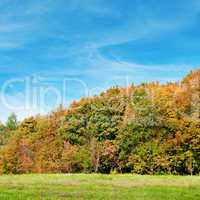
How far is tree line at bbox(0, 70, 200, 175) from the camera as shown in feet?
136

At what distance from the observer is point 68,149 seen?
153 feet

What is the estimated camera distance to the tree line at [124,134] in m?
41.6

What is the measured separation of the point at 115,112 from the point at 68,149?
606 centimetres

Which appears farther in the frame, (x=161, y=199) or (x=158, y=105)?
(x=158, y=105)

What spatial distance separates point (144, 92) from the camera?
148 feet

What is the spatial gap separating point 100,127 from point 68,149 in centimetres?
395

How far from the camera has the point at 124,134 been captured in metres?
44.1

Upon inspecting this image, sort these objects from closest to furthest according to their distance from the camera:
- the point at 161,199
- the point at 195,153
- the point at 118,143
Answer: the point at 161,199 → the point at 195,153 → the point at 118,143

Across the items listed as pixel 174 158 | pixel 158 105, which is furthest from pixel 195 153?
pixel 158 105

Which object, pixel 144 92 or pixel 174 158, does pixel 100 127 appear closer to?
pixel 144 92

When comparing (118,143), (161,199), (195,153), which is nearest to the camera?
(161,199)

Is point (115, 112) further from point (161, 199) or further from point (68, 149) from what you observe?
point (161, 199)

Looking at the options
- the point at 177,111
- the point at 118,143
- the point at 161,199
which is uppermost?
the point at 177,111

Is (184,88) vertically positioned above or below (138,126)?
above
